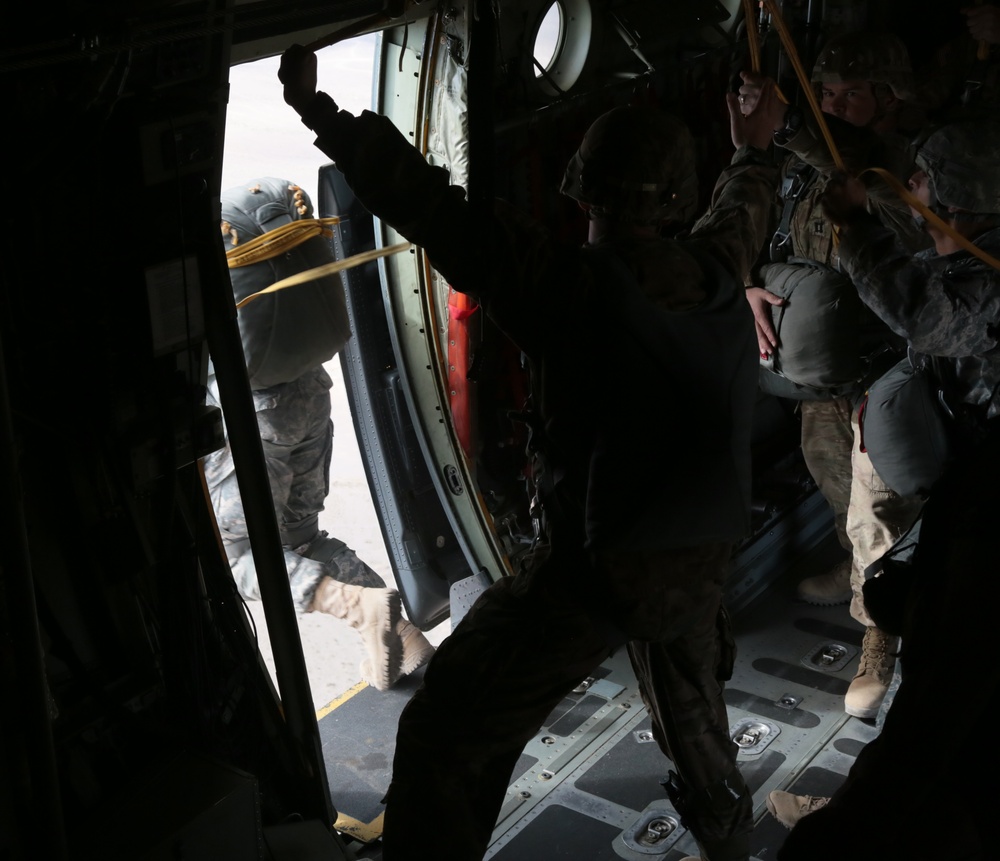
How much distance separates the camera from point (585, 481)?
279 cm

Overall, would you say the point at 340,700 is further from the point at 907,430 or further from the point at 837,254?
the point at 837,254

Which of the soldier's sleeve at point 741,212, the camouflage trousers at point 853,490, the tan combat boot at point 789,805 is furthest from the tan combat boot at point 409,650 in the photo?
the soldier's sleeve at point 741,212

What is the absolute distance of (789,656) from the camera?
181 inches

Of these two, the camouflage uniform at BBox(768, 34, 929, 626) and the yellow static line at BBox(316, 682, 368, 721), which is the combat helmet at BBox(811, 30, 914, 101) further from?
the yellow static line at BBox(316, 682, 368, 721)

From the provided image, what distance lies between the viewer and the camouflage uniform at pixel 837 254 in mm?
4180

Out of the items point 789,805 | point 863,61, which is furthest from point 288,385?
point 863,61

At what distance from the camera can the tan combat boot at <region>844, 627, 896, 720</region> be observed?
13.5 feet

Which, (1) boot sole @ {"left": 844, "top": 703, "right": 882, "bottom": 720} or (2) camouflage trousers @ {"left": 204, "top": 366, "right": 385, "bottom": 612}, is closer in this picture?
(1) boot sole @ {"left": 844, "top": 703, "right": 882, "bottom": 720}

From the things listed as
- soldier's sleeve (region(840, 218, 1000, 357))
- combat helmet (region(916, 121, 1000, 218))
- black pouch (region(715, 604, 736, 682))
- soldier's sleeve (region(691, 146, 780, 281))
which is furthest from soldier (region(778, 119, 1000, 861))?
combat helmet (region(916, 121, 1000, 218))

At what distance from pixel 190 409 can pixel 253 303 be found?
1.62 metres

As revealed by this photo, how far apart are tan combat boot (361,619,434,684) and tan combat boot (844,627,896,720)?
5.72 feet

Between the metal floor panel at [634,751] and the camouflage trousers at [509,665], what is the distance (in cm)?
82

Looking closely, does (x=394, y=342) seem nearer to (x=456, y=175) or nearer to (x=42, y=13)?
(x=456, y=175)

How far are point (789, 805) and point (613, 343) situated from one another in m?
1.88
